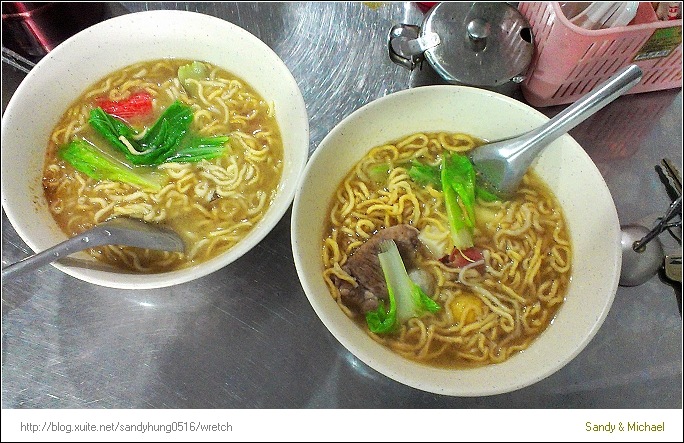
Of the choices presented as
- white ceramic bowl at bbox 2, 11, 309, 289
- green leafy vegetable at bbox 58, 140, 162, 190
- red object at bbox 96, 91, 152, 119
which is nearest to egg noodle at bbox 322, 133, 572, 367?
white ceramic bowl at bbox 2, 11, 309, 289

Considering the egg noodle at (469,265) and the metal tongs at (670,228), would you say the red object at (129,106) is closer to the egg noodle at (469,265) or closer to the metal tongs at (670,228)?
the egg noodle at (469,265)

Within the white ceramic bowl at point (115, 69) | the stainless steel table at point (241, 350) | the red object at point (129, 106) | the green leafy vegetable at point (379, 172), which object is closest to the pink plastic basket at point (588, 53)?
the stainless steel table at point (241, 350)

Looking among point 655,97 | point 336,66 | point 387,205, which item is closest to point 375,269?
point 387,205

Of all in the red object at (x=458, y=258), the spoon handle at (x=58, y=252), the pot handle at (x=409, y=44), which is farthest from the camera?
the pot handle at (x=409, y=44)

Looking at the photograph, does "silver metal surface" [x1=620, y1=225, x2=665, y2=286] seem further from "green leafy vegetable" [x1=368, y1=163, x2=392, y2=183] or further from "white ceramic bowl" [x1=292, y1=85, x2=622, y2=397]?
"green leafy vegetable" [x1=368, y1=163, x2=392, y2=183]

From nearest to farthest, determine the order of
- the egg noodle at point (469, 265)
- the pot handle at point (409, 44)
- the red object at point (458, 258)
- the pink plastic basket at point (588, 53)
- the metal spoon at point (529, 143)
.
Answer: the metal spoon at point (529, 143) < the egg noodle at point (469, 265) < the red object at point (458, 258) < the pink plastic basket at point (588, 53) < the pot handle at point (409, 44)

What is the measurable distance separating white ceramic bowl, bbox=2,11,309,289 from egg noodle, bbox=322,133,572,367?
286 millimetres

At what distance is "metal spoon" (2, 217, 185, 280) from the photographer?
1.36 meters

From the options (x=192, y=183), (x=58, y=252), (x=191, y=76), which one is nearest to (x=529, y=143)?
(x=192, y=183)

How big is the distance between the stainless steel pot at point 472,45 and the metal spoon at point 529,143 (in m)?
0.35

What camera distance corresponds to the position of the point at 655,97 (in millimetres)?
2240

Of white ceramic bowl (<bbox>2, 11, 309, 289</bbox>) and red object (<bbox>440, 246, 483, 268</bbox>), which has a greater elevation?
white ceramic bowl (<bbox>2, 11, 309, 289</bbox>)

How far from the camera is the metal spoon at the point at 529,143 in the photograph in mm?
1444

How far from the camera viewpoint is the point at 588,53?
6.17 feet
